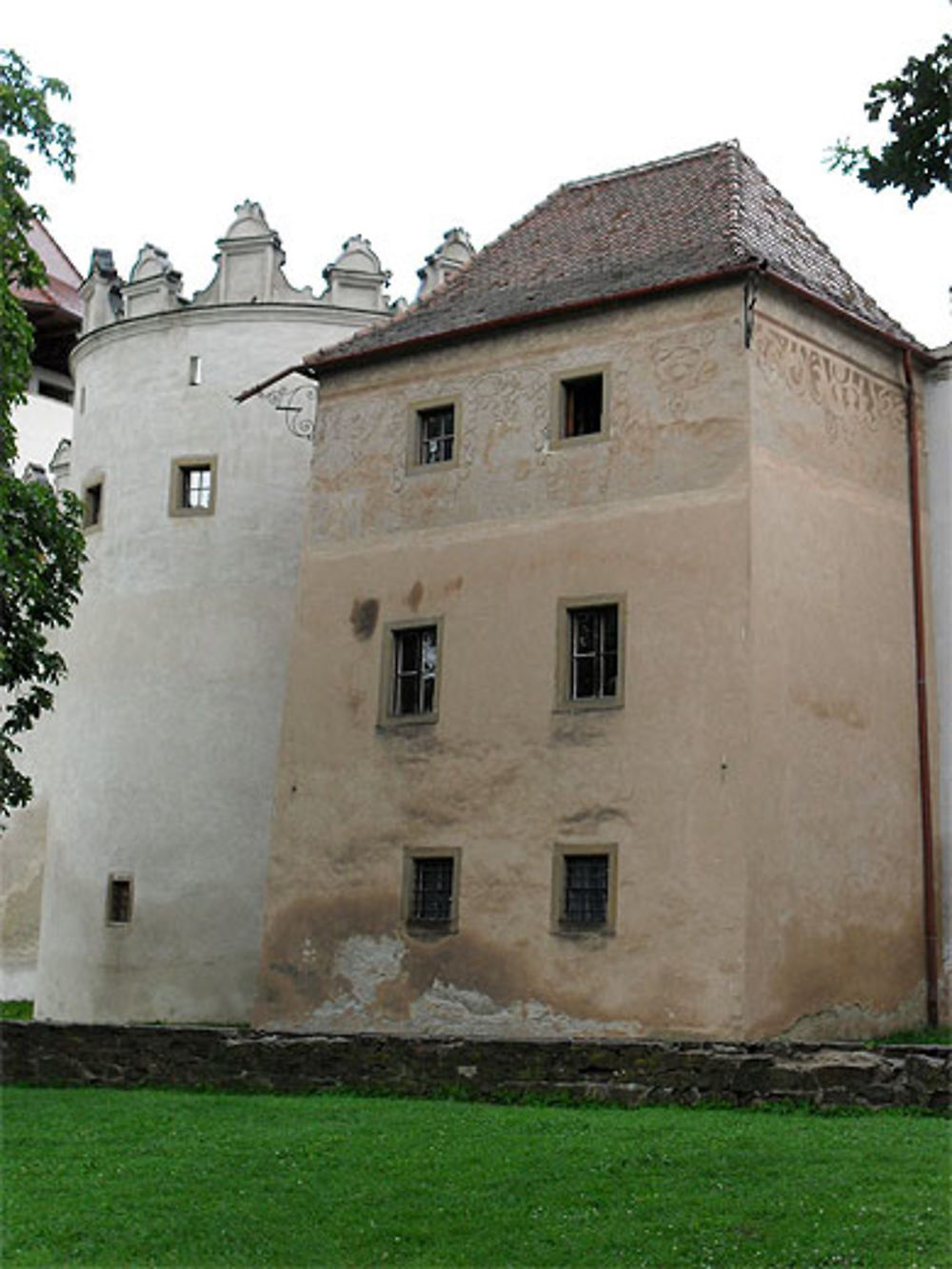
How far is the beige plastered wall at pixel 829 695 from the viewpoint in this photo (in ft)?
64.9

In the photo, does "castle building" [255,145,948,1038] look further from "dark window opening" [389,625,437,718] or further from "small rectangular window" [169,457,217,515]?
"small rectangular window" [169,457,217,515]

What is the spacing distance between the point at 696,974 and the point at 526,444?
6.97 metres

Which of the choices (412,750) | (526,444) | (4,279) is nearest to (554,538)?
(526,444)

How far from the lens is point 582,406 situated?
22234 millimetres

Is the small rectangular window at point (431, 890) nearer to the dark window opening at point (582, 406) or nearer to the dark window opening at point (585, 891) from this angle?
the dark window opening at point (585, 891)

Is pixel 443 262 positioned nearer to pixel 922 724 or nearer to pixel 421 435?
pixel 421 435

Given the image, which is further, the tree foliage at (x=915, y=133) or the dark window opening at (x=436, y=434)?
the dark window opening at (x=436, y=434)

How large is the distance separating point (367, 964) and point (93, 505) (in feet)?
35.0

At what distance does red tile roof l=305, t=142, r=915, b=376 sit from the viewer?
72.4 feet

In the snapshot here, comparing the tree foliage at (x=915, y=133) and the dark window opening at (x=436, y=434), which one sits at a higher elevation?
the dark window opening at (x=436, y=434)

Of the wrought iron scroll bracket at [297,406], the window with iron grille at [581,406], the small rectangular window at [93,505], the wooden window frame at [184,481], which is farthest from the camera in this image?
the small rectangular window at [93,505]

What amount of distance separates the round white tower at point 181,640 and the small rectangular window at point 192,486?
0.03m

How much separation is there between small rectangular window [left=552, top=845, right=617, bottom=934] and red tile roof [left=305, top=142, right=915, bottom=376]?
672 centimetres

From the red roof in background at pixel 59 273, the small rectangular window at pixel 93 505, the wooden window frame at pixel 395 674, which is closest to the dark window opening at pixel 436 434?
the wooden window frame at pixel 395 674
